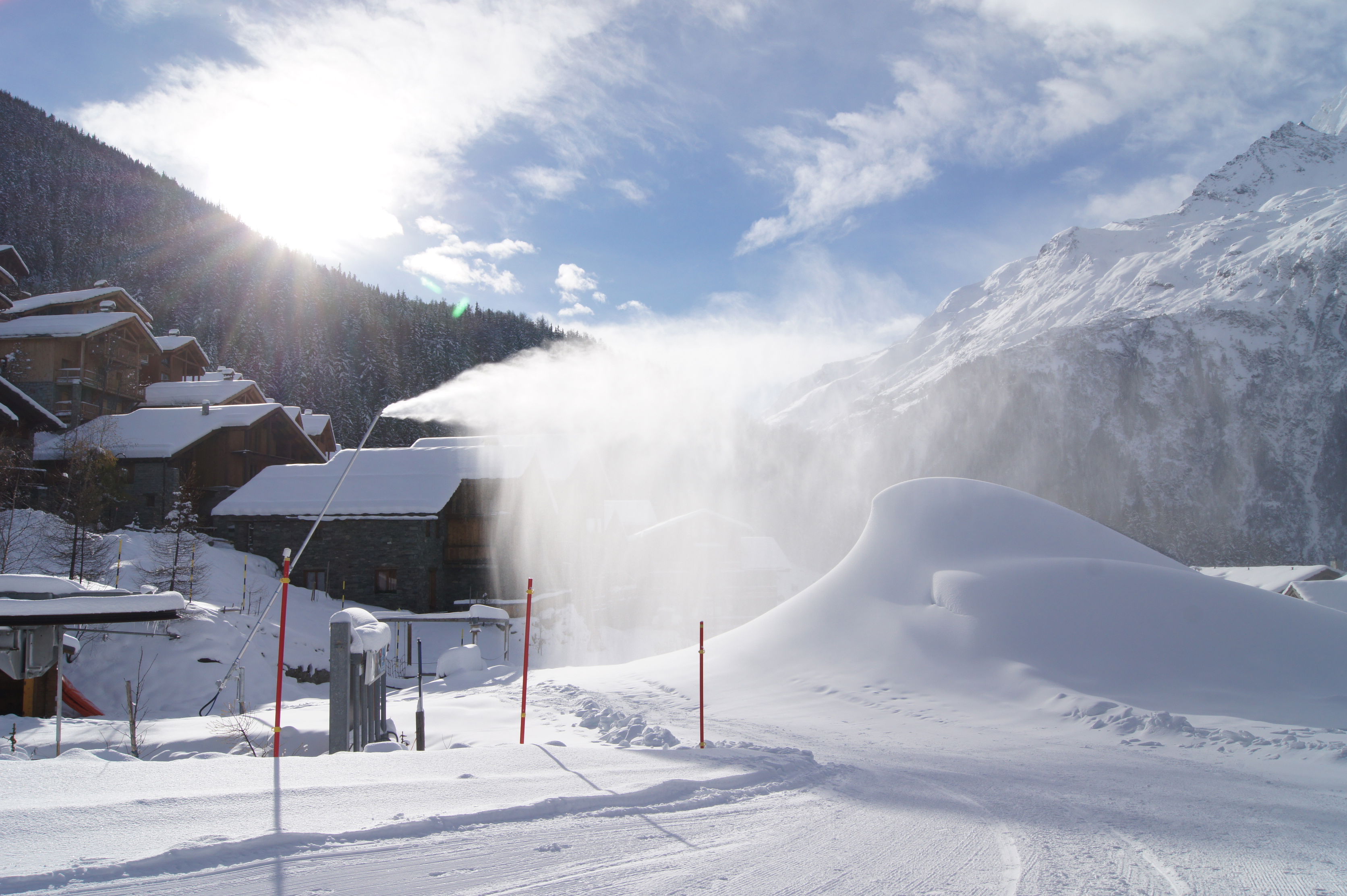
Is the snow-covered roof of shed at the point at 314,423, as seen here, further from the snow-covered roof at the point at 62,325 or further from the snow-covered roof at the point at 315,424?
the snow-covered roof at the point at 62,325

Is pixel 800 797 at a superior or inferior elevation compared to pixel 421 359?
inferior

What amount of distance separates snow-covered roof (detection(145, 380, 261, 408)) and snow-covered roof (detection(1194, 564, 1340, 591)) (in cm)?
6445

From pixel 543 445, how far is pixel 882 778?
36639 mm

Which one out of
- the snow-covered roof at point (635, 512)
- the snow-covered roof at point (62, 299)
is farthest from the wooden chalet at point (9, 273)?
the snow-covered roof at point (635, 512)

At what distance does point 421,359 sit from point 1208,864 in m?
106

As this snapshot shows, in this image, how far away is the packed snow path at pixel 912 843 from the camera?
3.95 metres

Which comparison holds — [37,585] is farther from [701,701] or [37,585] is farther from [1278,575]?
[1278,575]

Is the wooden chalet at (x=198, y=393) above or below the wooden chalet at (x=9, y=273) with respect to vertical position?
below

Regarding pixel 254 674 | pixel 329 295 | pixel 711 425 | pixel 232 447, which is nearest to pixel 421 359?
pixel 329 295

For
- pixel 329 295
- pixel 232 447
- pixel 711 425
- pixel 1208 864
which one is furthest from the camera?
pixel 329 295

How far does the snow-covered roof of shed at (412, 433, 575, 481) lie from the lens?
39.2 m

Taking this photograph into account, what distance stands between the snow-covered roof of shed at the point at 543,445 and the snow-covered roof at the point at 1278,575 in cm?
4177

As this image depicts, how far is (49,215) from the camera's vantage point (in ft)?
324

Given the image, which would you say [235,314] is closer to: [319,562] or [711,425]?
[711,425]
